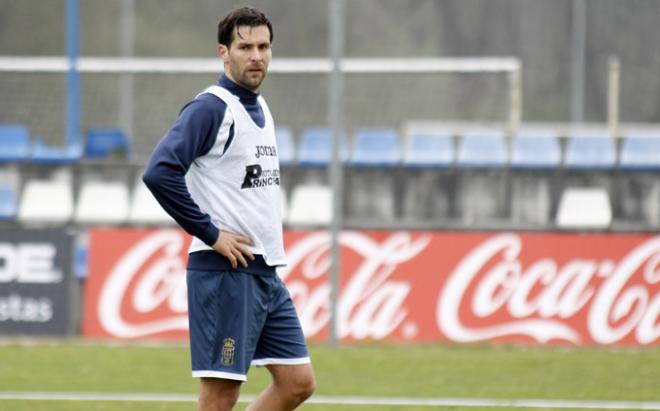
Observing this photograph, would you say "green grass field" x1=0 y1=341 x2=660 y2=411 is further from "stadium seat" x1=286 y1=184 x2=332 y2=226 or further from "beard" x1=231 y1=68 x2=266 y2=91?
"beard" x1=231 y1=68 x2=266 y2=91

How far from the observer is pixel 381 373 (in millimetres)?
10922

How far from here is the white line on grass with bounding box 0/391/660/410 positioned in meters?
9.05

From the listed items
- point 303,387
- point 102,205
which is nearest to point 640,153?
point 102,205

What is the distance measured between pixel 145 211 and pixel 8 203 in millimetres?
1815

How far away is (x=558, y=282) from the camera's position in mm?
13016

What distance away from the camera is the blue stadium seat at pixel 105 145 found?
17.4 m

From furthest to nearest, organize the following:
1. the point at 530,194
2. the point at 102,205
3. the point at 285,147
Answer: the point at 285,147
the point at 102,205
the point at 530,194

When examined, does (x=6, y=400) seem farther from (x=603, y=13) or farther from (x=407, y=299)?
(x=603, y=13)

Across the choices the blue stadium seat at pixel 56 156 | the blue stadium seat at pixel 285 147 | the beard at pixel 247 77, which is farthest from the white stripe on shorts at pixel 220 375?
the blue stadium seat at pixel 285 147

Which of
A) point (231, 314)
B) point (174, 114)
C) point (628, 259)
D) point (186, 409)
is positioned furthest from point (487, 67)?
point (231, 314)

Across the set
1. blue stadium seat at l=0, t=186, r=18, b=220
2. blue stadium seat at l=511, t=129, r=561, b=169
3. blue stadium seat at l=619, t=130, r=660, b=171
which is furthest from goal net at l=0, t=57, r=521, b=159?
blue stadium seat at l=0, t=186, r=18, b=220

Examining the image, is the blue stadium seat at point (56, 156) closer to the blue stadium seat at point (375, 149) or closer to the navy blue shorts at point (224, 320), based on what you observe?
the blue stadium seat at point (375, 149)

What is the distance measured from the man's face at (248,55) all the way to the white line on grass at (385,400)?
3927 mm

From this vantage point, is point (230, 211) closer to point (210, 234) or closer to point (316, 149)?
point (210, 234)
